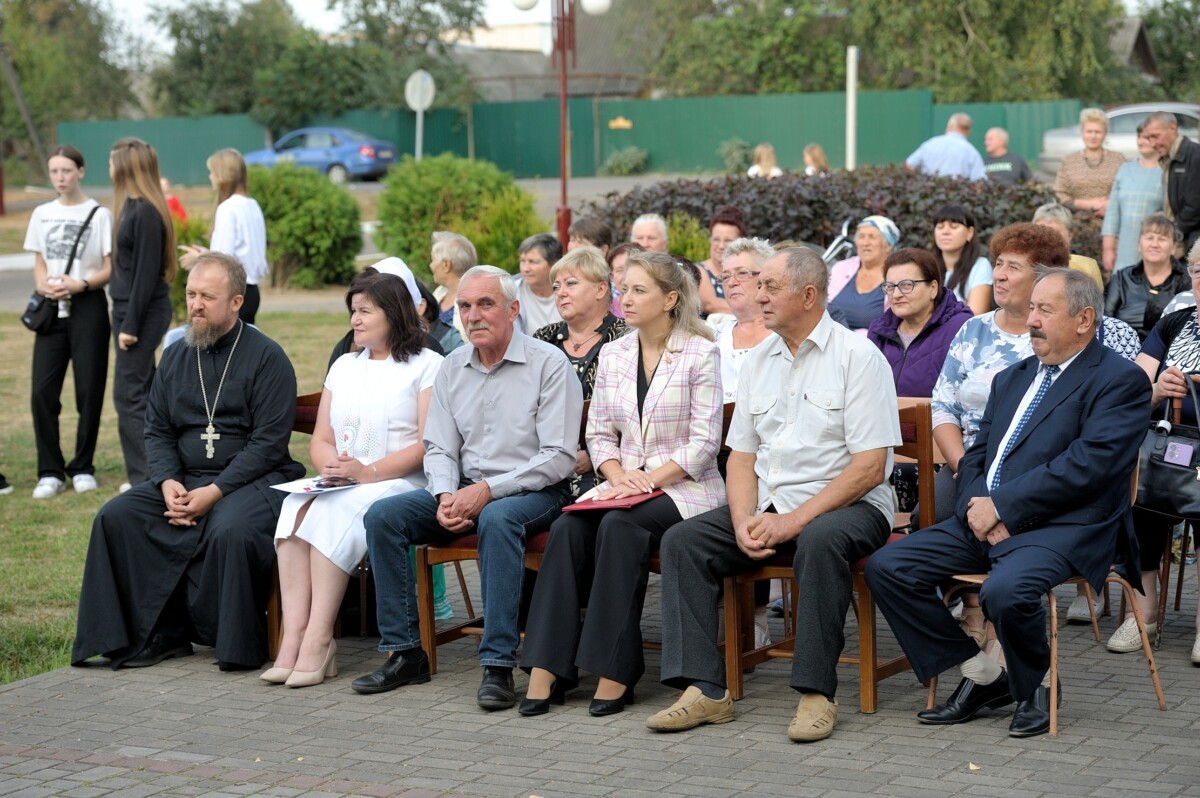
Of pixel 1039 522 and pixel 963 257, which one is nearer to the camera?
pixel 1039 522

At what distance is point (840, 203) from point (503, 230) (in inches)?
160

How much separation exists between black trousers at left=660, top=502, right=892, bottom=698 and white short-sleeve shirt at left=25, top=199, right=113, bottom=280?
5.46m

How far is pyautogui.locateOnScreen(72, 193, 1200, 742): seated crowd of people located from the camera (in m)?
5.17

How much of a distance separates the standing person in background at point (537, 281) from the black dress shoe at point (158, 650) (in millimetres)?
2945

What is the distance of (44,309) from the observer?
9.38 meters

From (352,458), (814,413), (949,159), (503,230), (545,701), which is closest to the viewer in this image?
(814,413)

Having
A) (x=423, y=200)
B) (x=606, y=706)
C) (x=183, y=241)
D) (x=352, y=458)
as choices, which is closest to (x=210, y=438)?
(x=352, y=458)

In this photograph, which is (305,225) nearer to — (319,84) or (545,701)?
(545,701)

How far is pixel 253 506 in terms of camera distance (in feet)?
20.3

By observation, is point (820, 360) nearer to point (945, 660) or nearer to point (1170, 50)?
point (945, 660)

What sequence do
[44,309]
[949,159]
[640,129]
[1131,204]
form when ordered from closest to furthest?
[44,309] < [1131,204] < [949,159] < [640,129]

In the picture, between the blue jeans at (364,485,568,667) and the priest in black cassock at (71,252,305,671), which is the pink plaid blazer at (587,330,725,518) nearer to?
the blue jeans at (364,485,568,667)

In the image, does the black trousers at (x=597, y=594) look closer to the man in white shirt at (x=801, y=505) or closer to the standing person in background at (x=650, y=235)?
the man in white shirt at (x=801, y=505)

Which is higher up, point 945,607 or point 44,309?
point 44,309
